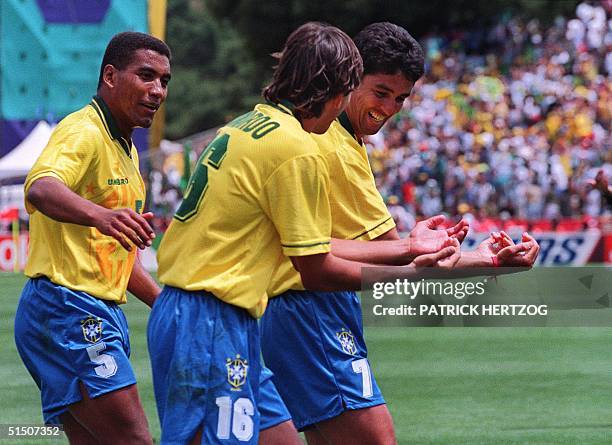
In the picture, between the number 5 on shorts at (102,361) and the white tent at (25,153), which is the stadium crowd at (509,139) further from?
the number 5 on shorts at (102,361)

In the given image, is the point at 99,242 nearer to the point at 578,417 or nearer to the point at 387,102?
the point at 387,102

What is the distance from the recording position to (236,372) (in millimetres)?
4012

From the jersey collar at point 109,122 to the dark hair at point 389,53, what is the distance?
44.5 inches

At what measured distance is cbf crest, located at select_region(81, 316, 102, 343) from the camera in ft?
16.8

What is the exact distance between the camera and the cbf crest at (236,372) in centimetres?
399

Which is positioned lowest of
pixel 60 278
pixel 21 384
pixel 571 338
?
pixel 571 338

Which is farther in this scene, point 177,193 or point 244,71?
point 244,71

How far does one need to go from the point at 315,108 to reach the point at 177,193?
23.5 meters

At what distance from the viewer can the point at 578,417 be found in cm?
902

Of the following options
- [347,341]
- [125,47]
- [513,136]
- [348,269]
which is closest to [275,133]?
[348,269]

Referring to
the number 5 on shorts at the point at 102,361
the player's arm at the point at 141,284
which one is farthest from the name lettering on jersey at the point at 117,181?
the number 5 on shorts at the point at 102,361

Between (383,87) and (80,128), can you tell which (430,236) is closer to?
Result: (383,87)

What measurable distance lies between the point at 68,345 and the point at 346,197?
4.28 ft

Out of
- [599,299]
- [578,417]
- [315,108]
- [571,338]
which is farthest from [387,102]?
[571,338]
